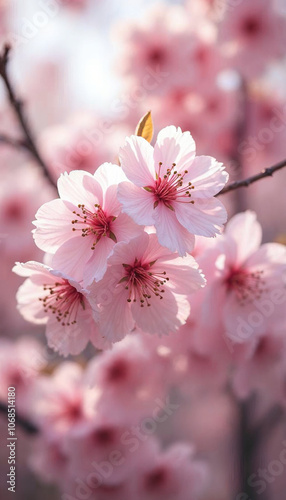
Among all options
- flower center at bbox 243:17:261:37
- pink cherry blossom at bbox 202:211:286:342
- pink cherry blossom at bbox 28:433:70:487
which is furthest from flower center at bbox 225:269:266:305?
flower center at bbox 243:17:261:37

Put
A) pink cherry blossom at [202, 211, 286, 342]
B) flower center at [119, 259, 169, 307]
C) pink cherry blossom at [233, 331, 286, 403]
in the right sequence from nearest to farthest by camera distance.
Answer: flower center at [119, 259, 169, 307] → pink cherry blossom at [202, 211, 286, 342] → pink cherry blossom at [233, 331, 286, 403]

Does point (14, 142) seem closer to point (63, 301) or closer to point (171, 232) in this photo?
point (63, 301)

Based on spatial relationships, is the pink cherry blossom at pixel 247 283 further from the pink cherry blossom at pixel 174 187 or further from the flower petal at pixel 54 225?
the flower petal at pixel 54 225

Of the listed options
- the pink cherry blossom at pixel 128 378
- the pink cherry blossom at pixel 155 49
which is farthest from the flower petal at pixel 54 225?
the pink cherry blossom at pixel 155 49

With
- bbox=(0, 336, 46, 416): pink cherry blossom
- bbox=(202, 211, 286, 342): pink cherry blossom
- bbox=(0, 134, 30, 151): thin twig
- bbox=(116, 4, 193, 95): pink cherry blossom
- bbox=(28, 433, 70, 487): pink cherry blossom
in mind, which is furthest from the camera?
bbox=(116, 4, 193, 95): pink cherry blossom

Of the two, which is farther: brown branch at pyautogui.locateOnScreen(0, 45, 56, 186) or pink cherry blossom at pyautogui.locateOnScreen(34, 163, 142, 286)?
brown branch at pyautogui.locateOnScreen(0, 45, 56, 186)

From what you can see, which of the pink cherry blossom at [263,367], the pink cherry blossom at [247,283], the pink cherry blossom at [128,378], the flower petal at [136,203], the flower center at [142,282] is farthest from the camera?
the pink cherry blossom at [128,378]

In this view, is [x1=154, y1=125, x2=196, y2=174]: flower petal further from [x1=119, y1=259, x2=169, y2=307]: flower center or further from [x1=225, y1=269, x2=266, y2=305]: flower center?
[x1=225, y1=269, x2=266, y2=305]: flower center
